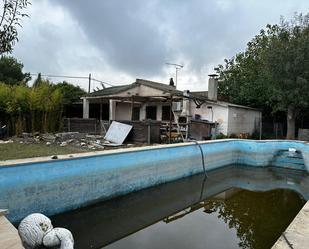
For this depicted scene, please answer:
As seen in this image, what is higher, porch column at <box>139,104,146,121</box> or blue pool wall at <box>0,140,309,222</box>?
porch column at <box>139,104,146,121</box>

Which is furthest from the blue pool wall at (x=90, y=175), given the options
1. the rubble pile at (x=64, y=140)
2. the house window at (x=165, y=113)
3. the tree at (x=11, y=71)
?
the tree at (x=11, y=71)

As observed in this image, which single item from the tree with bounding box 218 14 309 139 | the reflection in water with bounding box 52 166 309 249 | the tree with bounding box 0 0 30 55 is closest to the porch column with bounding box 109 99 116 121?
the tree with bounding box 218 14 309 139

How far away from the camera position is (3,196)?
4.01m

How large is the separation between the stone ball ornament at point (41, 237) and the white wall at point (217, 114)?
12.8m

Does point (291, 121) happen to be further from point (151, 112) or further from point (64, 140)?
point (64, 140)

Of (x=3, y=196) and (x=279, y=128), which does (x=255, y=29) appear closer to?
(x=279, y=128)

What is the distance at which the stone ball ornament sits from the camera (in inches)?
104

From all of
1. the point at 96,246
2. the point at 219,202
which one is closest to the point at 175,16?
the point at 219,202

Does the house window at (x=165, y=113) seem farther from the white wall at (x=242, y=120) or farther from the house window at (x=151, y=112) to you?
the white wall at (x=242, y=120)

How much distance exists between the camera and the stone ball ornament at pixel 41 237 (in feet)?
8.65

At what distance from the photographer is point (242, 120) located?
16141mm

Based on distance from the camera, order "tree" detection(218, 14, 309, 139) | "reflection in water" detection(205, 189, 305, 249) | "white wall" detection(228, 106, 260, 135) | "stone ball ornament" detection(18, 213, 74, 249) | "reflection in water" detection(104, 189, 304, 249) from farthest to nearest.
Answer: "white wall" detection(228, 106, 260, 135)
"tree" detection(218, 14, 309, 139)
"reflection in water" detection(205, 189, 305, 249)
"reflection in water" detection(104, 189, 304, 249)
"stone ball ornament" detection(18, 213, 74, 249)

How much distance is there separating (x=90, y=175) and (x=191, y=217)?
216 cm

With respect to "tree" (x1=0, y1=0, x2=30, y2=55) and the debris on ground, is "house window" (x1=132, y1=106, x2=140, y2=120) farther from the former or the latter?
"tree" (x1=0, y1=0, x2=30, y2=55)
